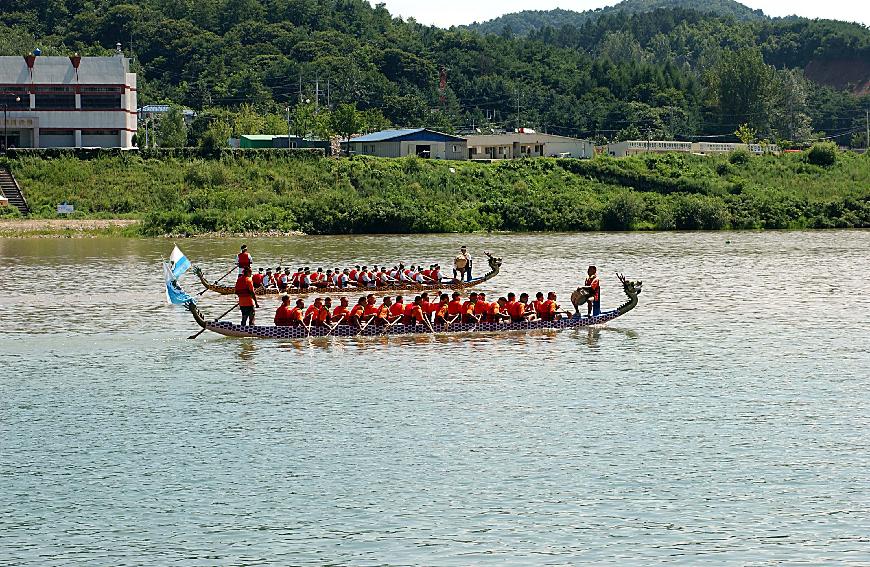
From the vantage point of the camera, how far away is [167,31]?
167250mm

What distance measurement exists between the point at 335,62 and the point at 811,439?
13573cm

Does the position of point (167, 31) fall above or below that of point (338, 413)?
above

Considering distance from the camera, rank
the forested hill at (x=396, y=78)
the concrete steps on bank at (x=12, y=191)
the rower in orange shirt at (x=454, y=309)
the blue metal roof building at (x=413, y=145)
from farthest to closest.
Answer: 1. the forested hill at (x=396, y=78)
2. the blue metal roof building at (x=413, y=145)
3. the concrete steps on bank at (x=12, y=191)
4. the rower in orange shirt at (x=454, y=309)

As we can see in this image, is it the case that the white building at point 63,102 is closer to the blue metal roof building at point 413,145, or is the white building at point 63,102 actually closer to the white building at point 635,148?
the blue metal roof building at point 413,145

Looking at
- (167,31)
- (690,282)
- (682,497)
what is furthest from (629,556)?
(167,31)

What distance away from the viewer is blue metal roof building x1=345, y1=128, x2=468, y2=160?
10431cm

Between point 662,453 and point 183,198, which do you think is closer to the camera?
point 662,453

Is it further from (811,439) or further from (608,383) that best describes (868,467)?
(608,383)

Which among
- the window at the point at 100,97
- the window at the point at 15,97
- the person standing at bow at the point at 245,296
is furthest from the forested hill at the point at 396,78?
the person standing at bow at the point at 245,296

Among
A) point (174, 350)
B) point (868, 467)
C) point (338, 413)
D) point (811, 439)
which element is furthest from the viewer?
point (174, 350)

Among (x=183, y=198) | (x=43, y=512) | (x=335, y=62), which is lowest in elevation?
(x=43, y=512)

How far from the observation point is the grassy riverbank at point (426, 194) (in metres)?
81.6

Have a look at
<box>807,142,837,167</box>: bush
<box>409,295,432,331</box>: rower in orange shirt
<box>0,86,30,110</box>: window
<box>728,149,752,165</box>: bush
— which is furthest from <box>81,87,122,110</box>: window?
<box>409,295,432,331</box>: rower in orange shirt

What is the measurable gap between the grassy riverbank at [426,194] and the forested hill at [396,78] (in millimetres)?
34702
